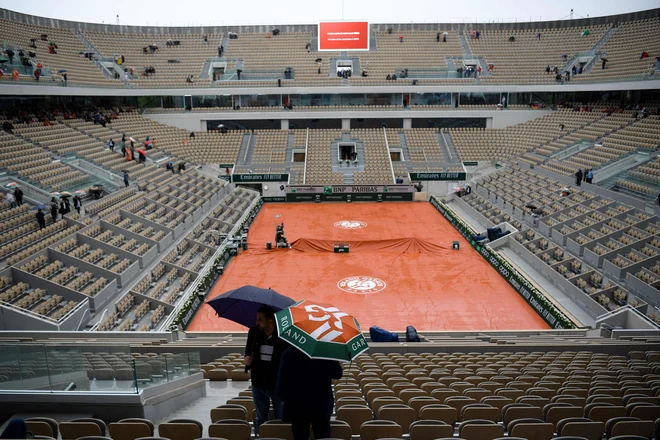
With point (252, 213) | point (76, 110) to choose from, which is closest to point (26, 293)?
point (252, 213)

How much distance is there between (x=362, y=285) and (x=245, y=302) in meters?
15.2

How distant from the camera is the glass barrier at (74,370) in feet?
22.5

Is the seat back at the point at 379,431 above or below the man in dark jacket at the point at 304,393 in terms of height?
below

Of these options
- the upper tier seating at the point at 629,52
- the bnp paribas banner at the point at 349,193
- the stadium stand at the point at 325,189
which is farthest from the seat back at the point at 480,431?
the upper tier seating at the point at 629,52

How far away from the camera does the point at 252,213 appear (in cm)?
3428

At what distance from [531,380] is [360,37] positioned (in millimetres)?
50770

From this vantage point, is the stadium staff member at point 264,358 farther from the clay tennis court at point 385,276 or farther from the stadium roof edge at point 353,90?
the stadium roof edge at point 353,90

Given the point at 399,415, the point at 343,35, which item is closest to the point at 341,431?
the point at 399,415

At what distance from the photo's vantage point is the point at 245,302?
733 cm

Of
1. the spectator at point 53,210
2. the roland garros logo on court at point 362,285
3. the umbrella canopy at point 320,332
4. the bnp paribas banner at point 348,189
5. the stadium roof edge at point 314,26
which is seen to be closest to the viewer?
Answer: the umbrella canopy at point 320,332

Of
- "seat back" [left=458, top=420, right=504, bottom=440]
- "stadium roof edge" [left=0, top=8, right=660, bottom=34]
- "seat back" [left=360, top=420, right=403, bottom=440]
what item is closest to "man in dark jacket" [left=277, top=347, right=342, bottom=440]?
"seat back" [left=360, top=420, right=403, bottom=440]

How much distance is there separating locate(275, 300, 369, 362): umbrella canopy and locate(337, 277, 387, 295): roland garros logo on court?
1561 centimetres

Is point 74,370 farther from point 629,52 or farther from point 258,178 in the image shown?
point 629,52

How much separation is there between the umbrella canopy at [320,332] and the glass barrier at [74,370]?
302 cm
